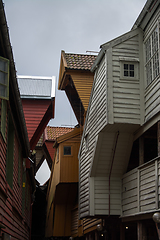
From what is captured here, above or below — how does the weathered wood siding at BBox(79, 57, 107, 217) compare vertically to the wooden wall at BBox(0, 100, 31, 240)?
above

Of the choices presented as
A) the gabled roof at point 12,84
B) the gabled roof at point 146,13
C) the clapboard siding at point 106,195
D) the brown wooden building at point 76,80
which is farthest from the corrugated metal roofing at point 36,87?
the gabled roof at point 146,13

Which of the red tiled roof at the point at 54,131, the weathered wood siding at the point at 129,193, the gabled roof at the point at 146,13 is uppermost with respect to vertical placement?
the red tiled roof at the point at 54,131

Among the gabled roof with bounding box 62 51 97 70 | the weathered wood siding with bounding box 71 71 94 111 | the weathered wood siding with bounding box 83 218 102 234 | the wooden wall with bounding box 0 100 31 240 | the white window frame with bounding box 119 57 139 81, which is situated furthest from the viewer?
the gabled roof with bounding box 62 51 97 70

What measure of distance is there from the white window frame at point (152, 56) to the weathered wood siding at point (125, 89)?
39 cm

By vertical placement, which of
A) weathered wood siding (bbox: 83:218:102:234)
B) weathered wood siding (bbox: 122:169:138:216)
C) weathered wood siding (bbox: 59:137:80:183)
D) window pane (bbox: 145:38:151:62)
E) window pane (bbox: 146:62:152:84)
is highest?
window pane (bbox: 145:38:151:62)

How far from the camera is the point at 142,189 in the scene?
10844 mm

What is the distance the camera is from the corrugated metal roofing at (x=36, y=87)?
2128cm

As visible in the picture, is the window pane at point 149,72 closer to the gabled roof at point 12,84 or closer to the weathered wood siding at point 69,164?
the gabled roof at point 12,84

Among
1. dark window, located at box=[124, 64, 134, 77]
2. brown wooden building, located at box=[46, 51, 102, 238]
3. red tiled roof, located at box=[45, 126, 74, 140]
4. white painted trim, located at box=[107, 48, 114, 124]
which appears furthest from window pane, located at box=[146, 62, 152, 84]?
red tiled roof, located at box=[45, 126, 74, 140]

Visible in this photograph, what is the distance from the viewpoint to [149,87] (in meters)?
11.1

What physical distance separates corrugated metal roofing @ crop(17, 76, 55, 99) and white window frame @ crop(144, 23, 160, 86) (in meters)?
10.5

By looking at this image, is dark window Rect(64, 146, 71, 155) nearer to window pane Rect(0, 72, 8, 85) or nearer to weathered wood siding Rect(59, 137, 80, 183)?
weathered wood siding Rect(59, 137, 80, 183)

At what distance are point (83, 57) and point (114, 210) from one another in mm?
11063

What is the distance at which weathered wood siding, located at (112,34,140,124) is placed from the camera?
11.4 meters
